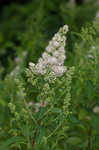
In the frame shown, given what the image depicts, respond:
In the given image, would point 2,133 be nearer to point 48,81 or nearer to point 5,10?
point 48,81

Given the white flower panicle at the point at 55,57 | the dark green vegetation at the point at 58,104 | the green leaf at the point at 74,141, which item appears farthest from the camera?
the green leaf at the point at 74,141

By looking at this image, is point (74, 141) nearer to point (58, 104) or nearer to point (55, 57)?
point (58, 104)

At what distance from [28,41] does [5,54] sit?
1785 millimetres

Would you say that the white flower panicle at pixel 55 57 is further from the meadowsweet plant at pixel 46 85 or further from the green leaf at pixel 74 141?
the green leaf at pixel 74 141

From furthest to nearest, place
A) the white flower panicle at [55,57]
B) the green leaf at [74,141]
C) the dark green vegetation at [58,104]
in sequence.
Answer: the green leaf at [74,141] → the dark green vegetation at [58,104] → the white flower panicle at [55,57]

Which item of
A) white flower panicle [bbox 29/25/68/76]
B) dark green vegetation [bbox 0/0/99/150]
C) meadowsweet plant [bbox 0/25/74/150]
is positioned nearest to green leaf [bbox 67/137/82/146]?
dark green vegetation [bbox 0/0/99/150]

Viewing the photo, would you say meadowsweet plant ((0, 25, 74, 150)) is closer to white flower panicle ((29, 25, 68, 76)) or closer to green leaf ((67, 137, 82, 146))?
white flower panicle ((29, 25, 68, 76))

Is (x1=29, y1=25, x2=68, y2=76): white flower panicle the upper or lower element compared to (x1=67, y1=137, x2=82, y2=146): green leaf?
upper

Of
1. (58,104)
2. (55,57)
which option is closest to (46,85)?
(55,57)

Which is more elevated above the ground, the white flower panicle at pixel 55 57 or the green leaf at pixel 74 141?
the white flower panicle at pixel 55 57

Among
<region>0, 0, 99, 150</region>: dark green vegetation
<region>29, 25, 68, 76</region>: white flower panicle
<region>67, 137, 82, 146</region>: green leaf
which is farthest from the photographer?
<region>67, 137, 82, 146</region>: green leaf

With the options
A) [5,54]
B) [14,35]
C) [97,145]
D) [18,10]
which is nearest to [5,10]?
[18,10]

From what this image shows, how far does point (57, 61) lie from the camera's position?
1.48 metres

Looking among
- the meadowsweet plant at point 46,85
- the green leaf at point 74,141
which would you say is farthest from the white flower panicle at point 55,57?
the green leaf at point 74,141
